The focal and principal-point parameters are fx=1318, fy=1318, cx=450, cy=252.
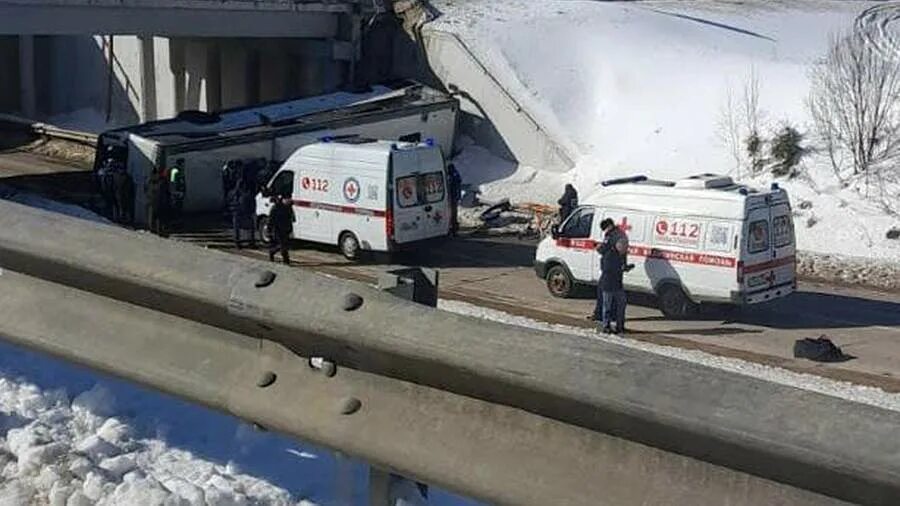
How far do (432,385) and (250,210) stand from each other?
71.4ft

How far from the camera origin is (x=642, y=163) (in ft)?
107

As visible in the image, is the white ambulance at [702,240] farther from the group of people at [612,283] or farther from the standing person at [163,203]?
the standing person at [163,203]

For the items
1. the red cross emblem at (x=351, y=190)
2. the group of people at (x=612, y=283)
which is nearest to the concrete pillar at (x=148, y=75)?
the red cross emblem at (x=351, y=190)

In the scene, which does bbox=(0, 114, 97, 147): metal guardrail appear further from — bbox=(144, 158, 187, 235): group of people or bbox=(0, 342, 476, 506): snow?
bbox=(0, 342, 476, 506): snow

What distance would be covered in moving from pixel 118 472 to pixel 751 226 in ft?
49.2

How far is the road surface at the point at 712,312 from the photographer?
17.2 meters

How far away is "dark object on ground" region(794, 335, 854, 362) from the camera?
16.8 metres

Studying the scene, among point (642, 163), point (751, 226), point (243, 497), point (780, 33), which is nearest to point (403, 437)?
point (243, 497)

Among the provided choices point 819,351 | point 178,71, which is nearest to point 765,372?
point 819,351

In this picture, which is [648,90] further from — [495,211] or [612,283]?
[612,283]

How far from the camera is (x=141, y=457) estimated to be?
18.1ft

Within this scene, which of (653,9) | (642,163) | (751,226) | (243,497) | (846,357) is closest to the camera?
(243,497)

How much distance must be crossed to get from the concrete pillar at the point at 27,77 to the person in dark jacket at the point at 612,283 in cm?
3622

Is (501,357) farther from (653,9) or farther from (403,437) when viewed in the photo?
(653,9)
